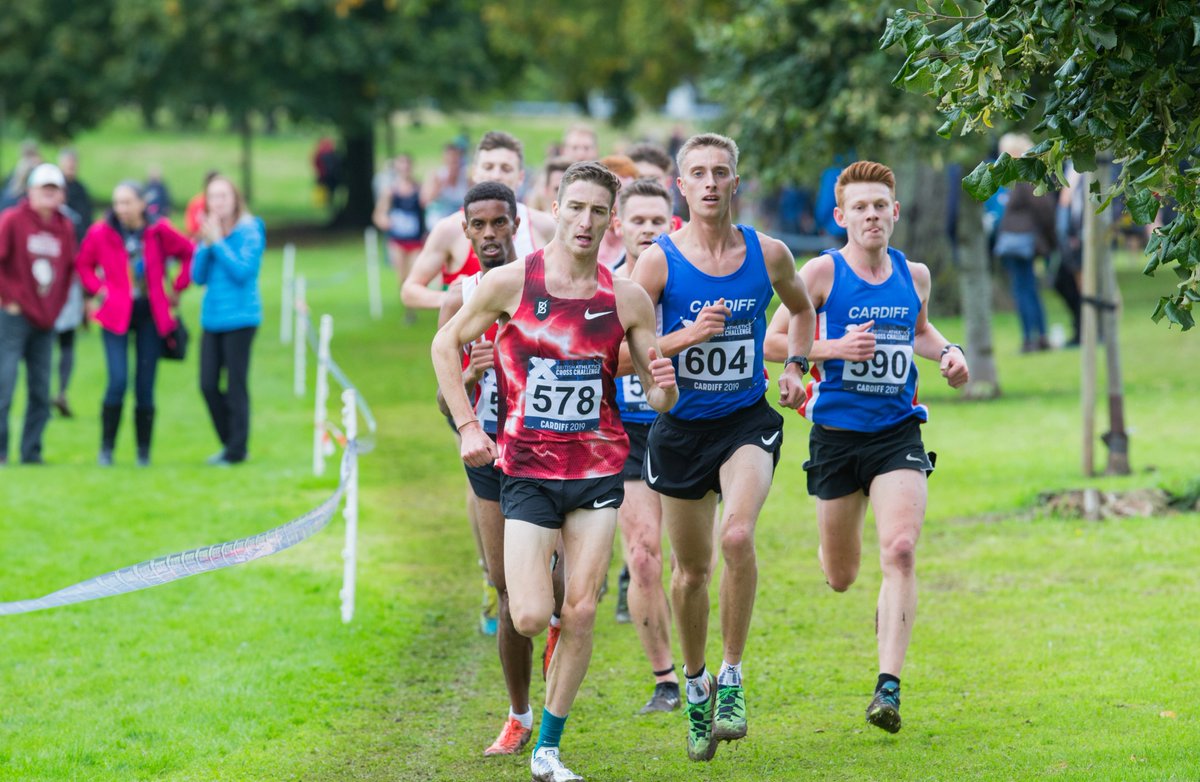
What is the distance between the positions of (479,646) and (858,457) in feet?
9.01

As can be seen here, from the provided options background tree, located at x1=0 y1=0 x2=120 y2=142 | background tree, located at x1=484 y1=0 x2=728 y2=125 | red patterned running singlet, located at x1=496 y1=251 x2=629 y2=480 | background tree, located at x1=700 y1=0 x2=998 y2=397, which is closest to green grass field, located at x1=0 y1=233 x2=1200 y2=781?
red patterned running singlet, located at x1=496 y1=251 x2=629 y2=480

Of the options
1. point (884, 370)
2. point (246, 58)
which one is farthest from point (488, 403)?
point (246, 58)

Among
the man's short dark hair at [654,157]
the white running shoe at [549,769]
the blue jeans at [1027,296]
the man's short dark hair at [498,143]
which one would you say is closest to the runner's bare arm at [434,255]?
the man's short dark hair at [498,143]

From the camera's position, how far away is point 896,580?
7281 millimetres

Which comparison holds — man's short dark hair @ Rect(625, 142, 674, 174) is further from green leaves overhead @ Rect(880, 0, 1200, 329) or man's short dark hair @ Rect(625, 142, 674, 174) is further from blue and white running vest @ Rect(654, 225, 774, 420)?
green leaves overhead @ Rect(880, 0, 1200, 329)

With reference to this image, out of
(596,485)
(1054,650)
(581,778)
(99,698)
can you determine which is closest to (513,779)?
(581,778)

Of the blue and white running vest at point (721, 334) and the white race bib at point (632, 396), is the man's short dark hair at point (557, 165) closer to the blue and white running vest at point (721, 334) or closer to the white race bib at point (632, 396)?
the white race bib at point (632, 396)

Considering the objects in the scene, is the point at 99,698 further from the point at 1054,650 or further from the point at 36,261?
the point at 36,261

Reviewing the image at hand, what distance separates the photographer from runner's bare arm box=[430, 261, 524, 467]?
21.9 feet

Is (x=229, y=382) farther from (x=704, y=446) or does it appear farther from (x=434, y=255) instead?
(x=704, y=446)

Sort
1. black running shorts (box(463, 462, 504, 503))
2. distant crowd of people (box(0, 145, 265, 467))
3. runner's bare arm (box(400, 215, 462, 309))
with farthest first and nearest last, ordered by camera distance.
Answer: distant crowd of people (box(0, 145, 265, 467)) → runner's bare arm (box(400, 215, 462, 309)) → black running shorts (box(463, 462, 504, 503))

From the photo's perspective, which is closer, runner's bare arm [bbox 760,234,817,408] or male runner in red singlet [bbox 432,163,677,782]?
male runner in red singlet [bbox 432,163,677,782]

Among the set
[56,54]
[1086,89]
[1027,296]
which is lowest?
[1027,296]

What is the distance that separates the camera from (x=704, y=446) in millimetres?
7156
